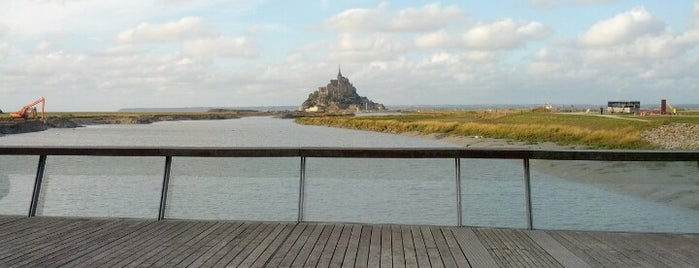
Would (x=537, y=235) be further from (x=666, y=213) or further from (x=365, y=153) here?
(x=365, y=153)

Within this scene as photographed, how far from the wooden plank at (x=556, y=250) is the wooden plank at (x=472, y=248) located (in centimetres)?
65

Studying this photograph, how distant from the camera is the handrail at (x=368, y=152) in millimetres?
7582

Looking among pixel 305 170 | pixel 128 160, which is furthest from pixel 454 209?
pixel 128 160

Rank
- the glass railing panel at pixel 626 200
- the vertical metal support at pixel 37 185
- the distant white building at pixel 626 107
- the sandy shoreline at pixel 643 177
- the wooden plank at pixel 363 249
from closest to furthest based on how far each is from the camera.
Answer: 1. the wooden plank at pixel 363 249
2. the glass railing panel at pixel 626 200
3. the sandy shoreline at pixel 643 177
4. the vertical metal support at pixel 37 185
5. the distant white building at pixel 626 107

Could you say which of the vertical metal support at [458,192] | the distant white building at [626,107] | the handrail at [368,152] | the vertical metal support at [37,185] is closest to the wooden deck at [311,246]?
the vertical metal support at [458,192]

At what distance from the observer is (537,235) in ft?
23.4

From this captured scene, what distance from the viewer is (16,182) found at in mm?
8422

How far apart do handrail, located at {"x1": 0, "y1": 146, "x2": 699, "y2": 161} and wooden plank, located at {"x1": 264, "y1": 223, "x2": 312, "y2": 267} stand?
3.40 ft

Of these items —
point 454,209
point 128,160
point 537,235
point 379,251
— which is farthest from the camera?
point 128,160

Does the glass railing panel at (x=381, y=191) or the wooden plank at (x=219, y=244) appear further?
the glass railing panel at (x=381, y=191)

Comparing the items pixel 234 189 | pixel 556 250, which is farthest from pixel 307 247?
pixel 556 250

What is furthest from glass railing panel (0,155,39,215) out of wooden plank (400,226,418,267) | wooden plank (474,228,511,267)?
wooden plank (474,228,511,267)

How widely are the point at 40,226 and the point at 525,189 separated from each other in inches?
237

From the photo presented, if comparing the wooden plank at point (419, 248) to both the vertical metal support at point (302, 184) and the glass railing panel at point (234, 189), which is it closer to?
the vertical metal support at point (302, 184)
